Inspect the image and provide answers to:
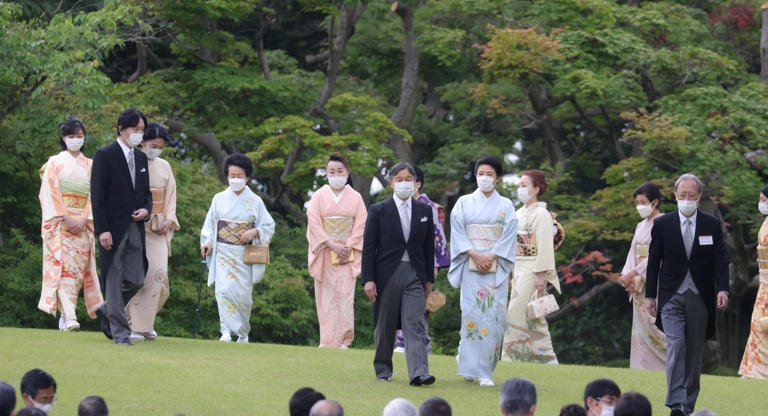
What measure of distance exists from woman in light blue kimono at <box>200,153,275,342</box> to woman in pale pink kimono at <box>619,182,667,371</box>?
4318mm

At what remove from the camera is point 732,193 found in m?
17.4

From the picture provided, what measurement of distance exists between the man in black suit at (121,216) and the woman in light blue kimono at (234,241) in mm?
1750

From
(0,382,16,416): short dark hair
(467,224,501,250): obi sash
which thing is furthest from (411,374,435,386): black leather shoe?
(0,382,16,416): short dark hair

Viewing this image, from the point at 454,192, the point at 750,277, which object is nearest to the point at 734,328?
the point at 750,277

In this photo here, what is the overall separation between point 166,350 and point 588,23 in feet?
43.4

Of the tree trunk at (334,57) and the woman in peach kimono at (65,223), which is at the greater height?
the tree trunk at (334,57)

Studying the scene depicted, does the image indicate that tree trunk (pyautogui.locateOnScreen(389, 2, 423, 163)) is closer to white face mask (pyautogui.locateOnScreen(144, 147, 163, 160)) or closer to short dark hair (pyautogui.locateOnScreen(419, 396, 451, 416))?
white face mask (pyautogui.locateOnScreen(144, 147, 163, 160))

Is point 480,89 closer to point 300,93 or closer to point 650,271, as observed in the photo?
point 300,93

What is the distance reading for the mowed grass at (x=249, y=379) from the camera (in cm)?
762

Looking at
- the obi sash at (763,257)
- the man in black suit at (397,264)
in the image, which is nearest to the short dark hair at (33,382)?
the man in black suit at (397,264)

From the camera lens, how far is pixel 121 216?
9.91m

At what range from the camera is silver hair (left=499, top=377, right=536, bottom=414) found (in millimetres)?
5258

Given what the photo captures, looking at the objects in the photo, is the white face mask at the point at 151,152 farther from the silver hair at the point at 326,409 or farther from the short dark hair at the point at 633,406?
the short dark hair at the point at 633,406

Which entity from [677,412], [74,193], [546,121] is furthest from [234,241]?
[546,121]
